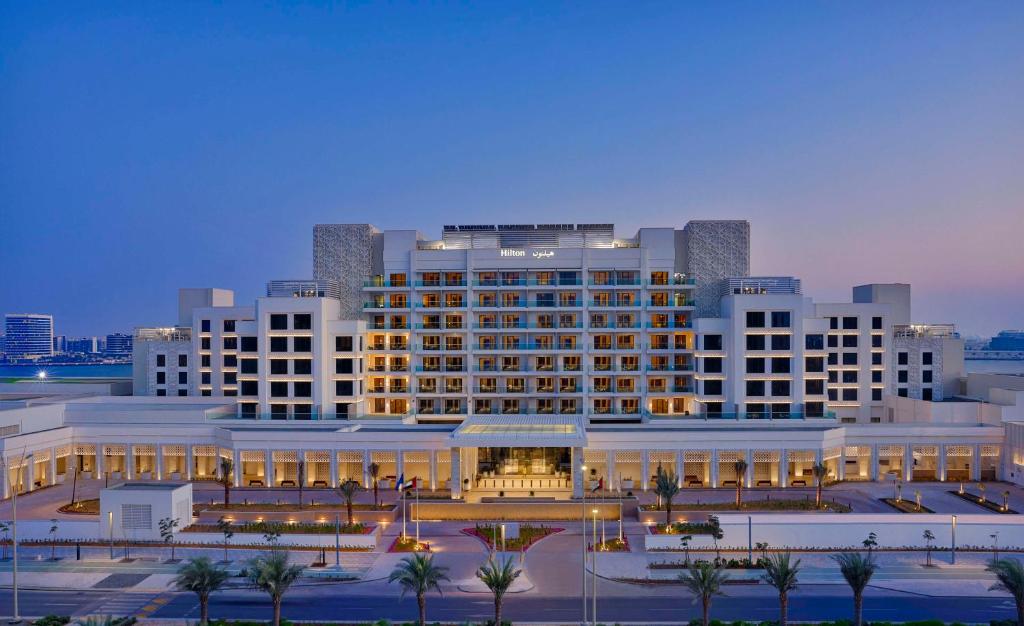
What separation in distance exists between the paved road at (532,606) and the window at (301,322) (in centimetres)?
4068

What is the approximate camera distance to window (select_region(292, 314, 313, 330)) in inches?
3127

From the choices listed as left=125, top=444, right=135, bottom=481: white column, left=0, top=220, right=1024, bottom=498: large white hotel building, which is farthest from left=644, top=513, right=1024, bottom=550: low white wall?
left=125, top=444, right=135, bottom=481: white column

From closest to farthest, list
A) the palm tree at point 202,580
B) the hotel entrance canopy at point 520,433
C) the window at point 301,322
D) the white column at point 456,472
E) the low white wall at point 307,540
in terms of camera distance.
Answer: the palm tree at point 202,580, the low white wall at point 307,540, the hotel entrance canopy at point 520,433, the white column at point 456,472, the window at point 301,322

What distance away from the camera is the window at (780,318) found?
76.4 m

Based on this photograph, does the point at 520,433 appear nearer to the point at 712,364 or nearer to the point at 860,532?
the point at 712,364

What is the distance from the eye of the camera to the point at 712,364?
259 ft

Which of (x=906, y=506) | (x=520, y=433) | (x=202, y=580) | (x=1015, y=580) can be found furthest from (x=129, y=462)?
(x=1015, y=580)

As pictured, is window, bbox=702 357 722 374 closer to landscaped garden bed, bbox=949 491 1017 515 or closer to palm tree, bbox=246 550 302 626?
landscaped garden bed, bbox=949 491 1017 515

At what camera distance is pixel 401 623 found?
3675 centimetres

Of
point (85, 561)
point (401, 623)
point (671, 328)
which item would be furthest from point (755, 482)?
point (85, 561)

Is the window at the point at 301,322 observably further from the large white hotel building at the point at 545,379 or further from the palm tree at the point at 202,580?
the palm tree at the point at 202,580

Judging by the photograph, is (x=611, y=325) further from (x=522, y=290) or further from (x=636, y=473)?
(x=636, y=473)

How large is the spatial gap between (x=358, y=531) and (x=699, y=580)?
2761 centimetres

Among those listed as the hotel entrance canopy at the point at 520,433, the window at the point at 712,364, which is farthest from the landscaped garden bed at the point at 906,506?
the hotel entrance canopy at the point at 520,433
